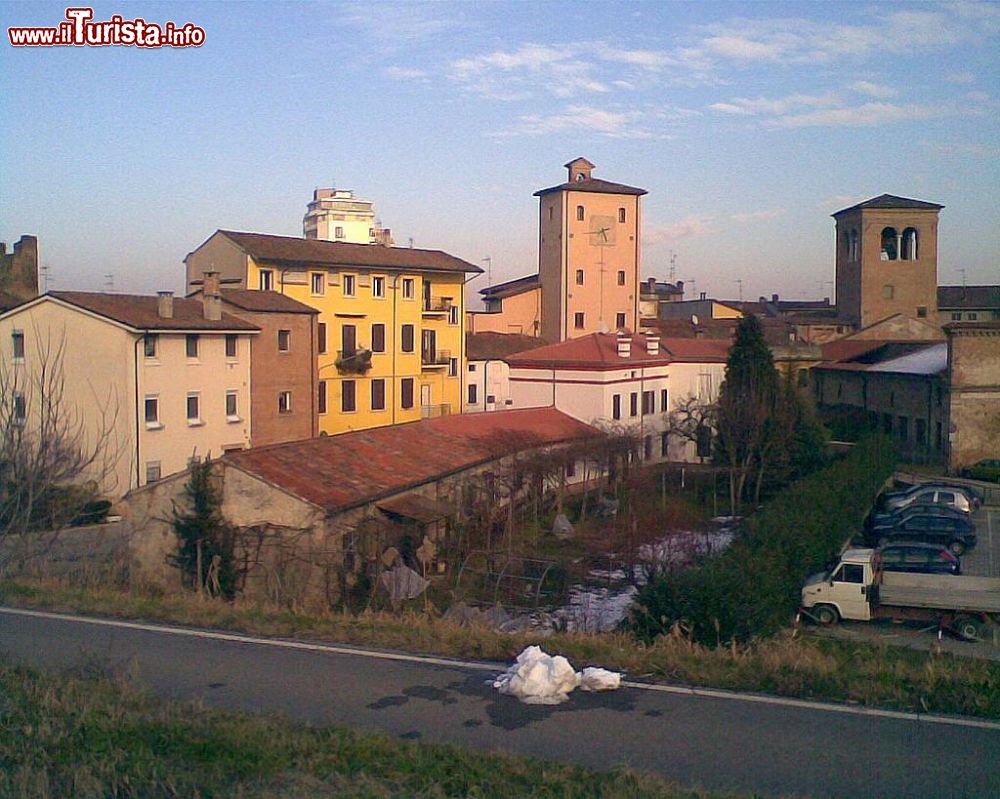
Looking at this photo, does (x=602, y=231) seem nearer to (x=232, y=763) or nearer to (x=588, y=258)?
(x=588, y=258)

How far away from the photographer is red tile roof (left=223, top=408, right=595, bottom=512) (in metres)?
18.9

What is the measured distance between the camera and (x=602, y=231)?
2463 inches

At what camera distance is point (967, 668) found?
274 inches

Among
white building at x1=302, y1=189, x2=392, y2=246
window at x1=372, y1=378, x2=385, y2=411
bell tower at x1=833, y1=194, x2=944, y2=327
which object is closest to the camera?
window at x1=372, y1=378, x2=385, y2=411

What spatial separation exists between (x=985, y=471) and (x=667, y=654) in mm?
32664

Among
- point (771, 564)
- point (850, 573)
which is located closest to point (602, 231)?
point (850, 573)

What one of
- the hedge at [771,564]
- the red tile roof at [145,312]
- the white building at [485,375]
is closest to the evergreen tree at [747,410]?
the hedge at [771,564]

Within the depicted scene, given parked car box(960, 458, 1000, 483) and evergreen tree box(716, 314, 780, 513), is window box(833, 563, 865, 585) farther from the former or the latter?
parked car box(960, 458, 1000, 483)

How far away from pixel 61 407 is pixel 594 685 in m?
26.2

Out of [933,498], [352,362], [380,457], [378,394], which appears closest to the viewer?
[380,457]

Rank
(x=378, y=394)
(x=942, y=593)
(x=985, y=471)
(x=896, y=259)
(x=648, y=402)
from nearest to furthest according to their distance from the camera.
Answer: (x=942, y=593)
(x=985, y=471)
(x=648, y=402)
(x=378, y=394)
(x=896, y=259)

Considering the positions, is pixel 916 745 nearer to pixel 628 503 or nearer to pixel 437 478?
pixel 437 478

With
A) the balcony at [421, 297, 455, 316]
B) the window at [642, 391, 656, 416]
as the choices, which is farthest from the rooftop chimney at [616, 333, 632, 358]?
the balcony at [421, 297, 455, 316]

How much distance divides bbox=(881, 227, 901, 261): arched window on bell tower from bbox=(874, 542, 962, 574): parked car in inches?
2047
